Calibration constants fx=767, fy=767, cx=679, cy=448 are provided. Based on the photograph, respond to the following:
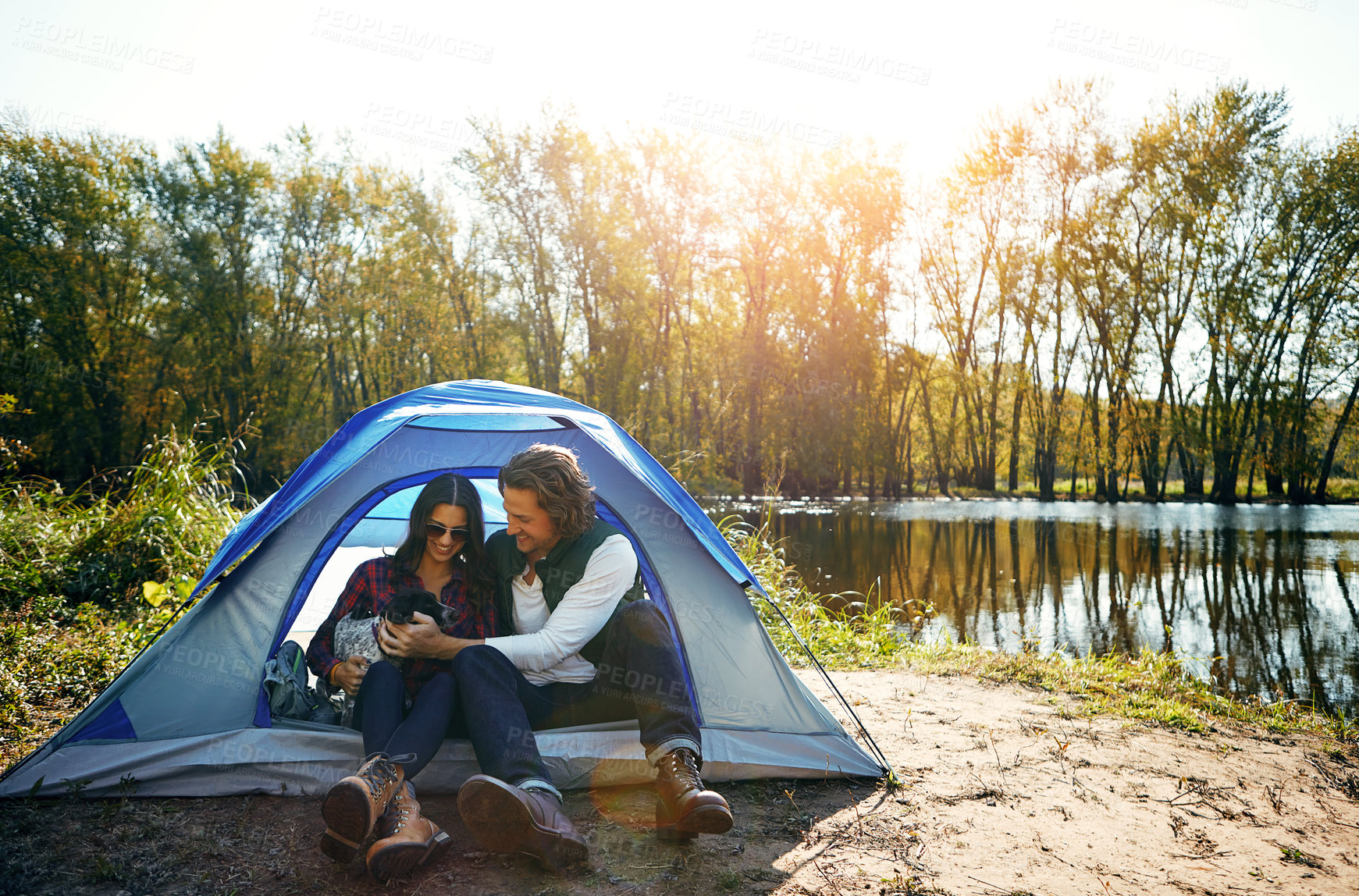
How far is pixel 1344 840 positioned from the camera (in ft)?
7.94

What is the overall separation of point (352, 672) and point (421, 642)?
1.29ft

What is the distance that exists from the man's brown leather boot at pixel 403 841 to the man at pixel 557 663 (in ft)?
0.46

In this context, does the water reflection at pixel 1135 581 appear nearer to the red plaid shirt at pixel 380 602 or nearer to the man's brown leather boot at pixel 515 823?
the red plaid shirt at pixel 380 602

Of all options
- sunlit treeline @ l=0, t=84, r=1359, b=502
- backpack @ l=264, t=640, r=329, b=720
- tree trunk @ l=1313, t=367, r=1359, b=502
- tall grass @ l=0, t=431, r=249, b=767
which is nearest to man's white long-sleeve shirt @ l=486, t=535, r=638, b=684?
backpack @ l=264, t=640, r=329, b=720

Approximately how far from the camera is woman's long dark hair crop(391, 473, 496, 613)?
8.73 feet

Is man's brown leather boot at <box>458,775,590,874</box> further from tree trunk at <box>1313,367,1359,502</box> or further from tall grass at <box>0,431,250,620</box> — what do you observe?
tree trunk at <box>1313,367,1359,502</box>

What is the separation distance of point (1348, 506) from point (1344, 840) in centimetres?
2032

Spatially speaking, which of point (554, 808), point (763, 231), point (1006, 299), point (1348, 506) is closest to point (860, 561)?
point (554, 808)

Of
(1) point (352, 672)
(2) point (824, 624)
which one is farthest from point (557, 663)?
(2) point (824, 624)

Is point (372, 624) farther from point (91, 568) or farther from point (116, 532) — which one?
point (116, 532)

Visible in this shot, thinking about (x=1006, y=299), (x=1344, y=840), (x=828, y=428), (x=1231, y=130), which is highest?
(x=1231, y=130)

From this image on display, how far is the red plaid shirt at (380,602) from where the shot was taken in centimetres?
263

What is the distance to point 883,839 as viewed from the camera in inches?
92.0

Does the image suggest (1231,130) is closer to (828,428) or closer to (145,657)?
(828,428)
